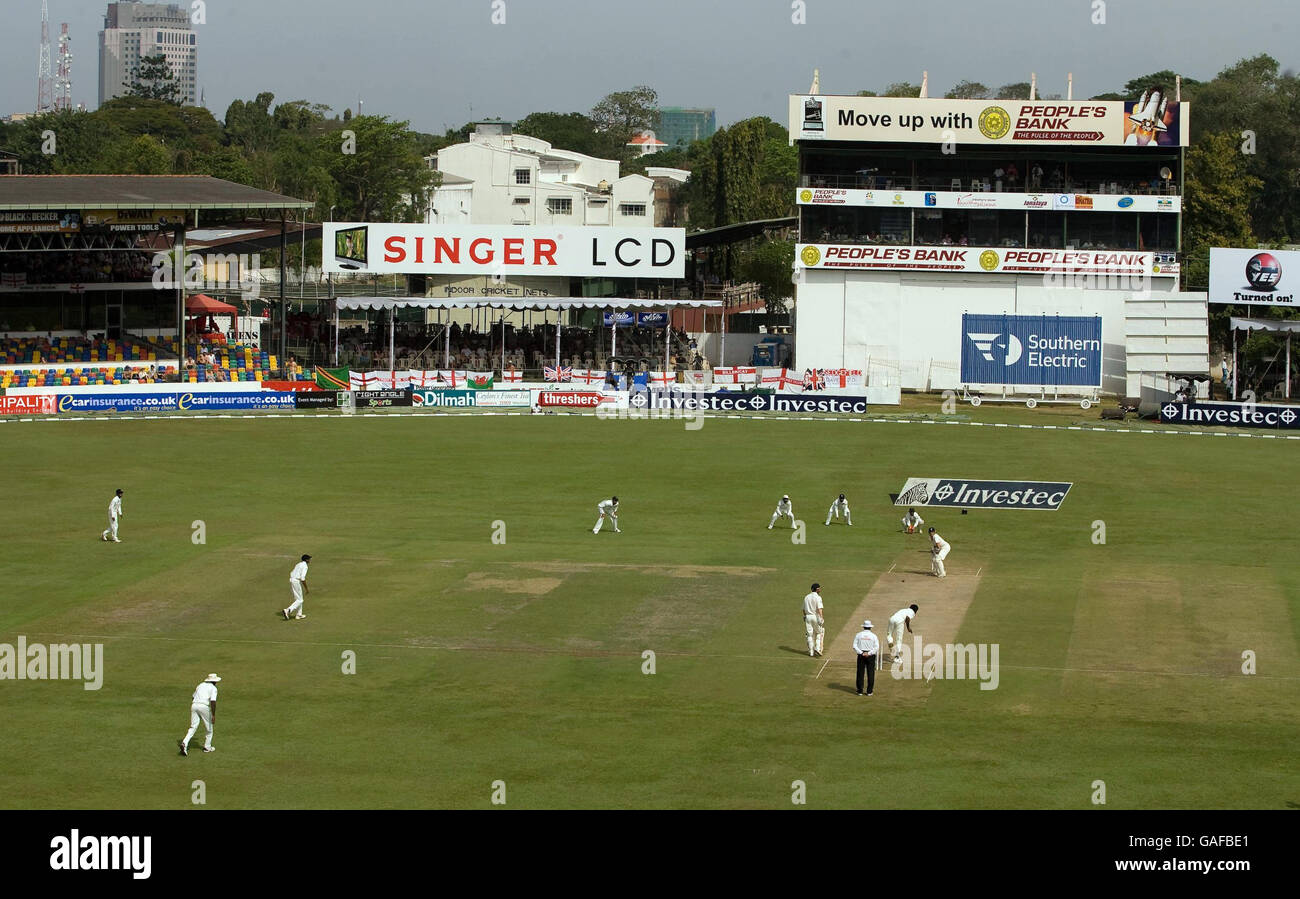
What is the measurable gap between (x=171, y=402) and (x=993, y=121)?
47.9m

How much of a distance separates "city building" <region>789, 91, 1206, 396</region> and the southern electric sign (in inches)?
333

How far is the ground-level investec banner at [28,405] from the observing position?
2682 inches

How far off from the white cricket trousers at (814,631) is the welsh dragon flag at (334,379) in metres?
50.5

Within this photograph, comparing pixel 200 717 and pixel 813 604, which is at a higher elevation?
pixel 813 604

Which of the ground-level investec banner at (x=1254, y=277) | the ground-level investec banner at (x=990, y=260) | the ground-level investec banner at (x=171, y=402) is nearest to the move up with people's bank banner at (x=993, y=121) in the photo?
the ground-level investec banner at (x=990, y=260)

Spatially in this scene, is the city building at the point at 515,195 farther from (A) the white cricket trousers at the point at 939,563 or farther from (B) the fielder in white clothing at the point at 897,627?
(B) the fielder in white clothing at the point at 897,627

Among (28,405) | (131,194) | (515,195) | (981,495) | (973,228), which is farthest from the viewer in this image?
(515,195)

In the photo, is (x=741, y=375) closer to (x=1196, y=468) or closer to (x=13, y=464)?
(x=1196, y=468)

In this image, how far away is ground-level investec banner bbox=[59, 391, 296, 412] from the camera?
69250 mm

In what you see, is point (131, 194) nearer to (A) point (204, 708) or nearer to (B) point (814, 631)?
(B) point (814, 631)

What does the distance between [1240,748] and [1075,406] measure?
193 feet

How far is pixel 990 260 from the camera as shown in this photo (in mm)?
85188

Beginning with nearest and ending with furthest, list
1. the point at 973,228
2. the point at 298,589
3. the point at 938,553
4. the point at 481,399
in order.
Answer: the point at 298,589
the point at 938,553
the point at 481,399
the point at 973,228

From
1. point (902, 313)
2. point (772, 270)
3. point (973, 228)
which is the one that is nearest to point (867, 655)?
point (902, 313)
